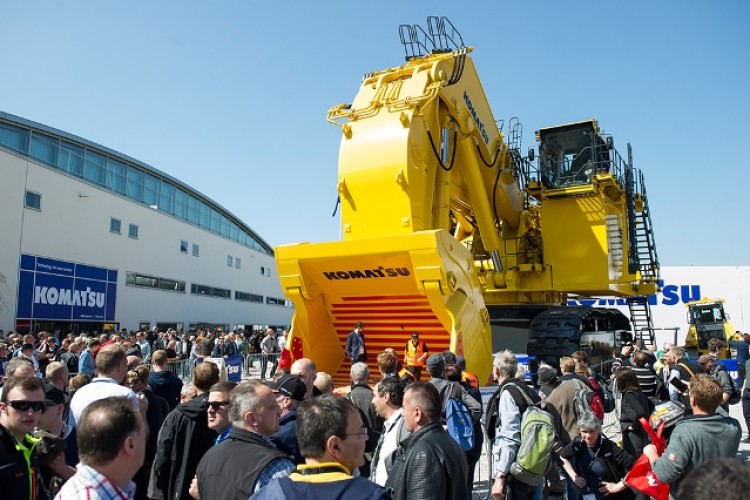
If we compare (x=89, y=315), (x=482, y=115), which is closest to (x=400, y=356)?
(x=482, y=115)

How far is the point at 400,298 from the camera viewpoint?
836 centimetres

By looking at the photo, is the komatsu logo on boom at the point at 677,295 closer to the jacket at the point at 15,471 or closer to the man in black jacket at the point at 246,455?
the man in black jacket at the point at 246,455

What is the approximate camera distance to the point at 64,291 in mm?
23828

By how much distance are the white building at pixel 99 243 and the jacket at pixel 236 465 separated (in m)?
22.1

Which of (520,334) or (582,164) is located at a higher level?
(582,164)

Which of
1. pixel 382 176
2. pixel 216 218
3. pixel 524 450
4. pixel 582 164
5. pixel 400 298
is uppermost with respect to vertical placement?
pixel 216 218

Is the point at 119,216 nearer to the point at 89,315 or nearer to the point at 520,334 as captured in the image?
the point at 89,315

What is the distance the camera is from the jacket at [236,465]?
2.63 meters

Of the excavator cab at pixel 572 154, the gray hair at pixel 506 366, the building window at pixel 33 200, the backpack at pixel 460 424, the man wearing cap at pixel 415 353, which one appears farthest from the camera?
the building window at pixel 33 200

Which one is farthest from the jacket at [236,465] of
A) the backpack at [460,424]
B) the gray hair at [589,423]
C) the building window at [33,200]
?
the building window at [33,200]

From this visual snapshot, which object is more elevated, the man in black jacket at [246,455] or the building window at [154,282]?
the building window at [154,282]

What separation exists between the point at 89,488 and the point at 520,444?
3300mm

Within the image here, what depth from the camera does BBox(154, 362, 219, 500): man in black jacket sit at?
3.84 metres

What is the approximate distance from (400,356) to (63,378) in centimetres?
476
